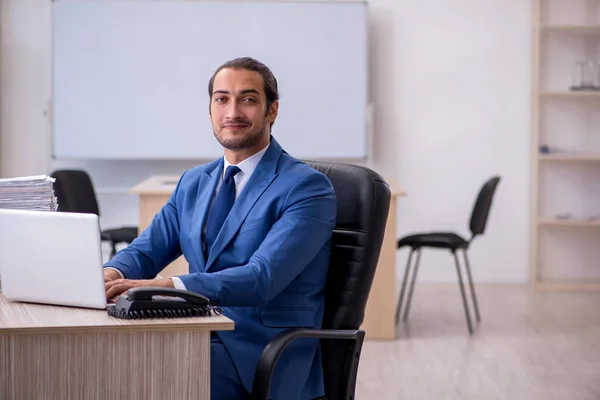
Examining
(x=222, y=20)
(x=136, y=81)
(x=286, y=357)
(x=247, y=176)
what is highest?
(x=222, y=20)

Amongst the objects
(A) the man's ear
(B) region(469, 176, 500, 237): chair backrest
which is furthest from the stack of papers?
(B) region(469, 176, 500, 237): chair backrest

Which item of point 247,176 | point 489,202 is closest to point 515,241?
point 489,202

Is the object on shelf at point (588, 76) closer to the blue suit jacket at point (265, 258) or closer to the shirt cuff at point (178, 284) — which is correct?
the blue suit jacket at point (265, 258)

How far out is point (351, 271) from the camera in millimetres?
2467

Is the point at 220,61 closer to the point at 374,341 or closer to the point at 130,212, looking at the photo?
the point at 130,212

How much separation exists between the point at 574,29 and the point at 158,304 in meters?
5.58

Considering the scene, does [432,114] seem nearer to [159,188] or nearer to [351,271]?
[159,188]

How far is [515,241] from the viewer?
7.26m

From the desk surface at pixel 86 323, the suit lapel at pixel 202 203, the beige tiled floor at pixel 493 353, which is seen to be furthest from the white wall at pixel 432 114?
the desk surface at pixel 86 323

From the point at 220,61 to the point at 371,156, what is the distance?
1282 mm

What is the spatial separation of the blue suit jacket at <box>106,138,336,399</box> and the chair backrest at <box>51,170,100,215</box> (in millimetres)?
2460

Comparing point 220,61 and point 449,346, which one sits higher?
point 220,61

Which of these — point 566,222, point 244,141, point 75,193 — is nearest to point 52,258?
point 244,141

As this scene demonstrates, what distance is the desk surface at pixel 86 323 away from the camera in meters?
1.90
